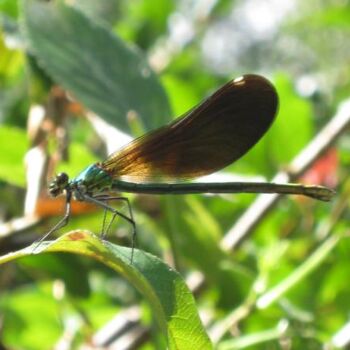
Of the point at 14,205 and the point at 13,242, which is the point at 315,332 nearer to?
the point at 13,242

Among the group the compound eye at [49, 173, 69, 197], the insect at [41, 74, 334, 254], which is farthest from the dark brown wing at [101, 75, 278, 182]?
the compound eye at [49, 173, 69, 197]

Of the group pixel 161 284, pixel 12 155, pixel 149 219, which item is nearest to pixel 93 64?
pixel 12 155

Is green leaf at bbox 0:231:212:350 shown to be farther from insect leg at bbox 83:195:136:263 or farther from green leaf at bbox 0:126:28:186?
green leaf at bbox 0:126:28:186

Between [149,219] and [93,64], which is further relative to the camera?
[149,219]

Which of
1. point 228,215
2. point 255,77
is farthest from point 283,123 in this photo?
point 255,77

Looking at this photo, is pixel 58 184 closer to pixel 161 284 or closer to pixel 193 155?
pixel 193 155

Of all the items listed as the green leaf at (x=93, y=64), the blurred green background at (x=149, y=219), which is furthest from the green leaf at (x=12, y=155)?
the green leaf at (x=93, y=64)

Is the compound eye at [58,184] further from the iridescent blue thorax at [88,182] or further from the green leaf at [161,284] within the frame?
the green leaf at [161,284]
